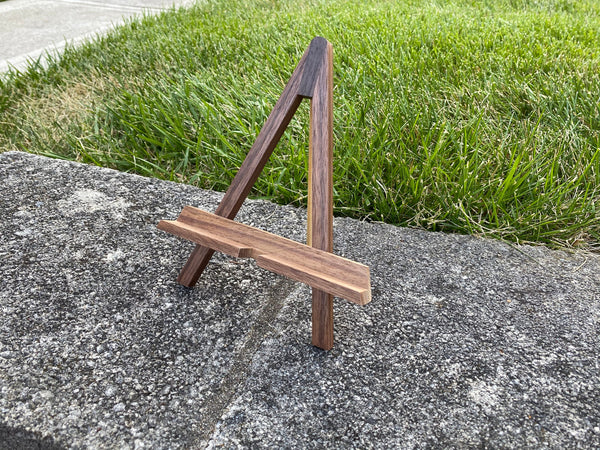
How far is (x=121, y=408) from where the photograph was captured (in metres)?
1.28

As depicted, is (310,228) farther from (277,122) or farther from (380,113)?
(380,113)

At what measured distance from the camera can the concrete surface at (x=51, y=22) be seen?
442cm

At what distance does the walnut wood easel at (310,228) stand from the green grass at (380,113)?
635mm

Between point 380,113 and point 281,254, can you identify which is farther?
point 380,113

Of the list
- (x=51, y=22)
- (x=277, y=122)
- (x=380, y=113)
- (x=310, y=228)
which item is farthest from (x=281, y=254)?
(x=51, y=22)

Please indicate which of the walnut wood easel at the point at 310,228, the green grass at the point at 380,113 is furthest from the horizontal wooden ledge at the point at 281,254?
the green grass at the point at 380,113

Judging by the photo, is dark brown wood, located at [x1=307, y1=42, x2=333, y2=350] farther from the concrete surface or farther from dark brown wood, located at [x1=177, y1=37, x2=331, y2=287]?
the concrete surface

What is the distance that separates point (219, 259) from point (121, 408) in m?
0.62

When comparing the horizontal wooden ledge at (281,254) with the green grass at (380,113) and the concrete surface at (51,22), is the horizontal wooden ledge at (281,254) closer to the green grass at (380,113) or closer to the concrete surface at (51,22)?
the green grass at (380,113)

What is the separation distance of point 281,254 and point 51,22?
15.9ft

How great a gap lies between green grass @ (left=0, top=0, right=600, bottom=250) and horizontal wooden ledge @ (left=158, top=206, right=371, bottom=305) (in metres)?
0.70

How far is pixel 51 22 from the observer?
206 inches

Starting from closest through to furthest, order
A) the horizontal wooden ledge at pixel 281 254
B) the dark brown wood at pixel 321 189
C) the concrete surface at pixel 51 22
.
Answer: the horizontal wooden ledge at pixel 281 254, the dark brown wood at pixel 321 189, the concrete surface at pixel 51 22

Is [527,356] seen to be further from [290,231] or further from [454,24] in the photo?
[454,24]
